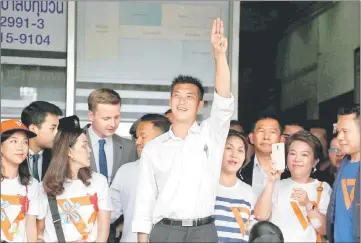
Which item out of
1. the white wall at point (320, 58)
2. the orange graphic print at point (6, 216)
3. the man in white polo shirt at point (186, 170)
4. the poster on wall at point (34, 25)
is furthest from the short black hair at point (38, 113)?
the white wall at point (320, 58)

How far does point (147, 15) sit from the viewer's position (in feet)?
25.6

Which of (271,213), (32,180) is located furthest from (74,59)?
(271,213)

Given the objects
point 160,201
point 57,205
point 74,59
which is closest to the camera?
point 160,201

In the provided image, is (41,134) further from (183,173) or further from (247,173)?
(247,173)

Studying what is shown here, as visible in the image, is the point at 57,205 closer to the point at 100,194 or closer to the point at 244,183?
the point at 100,194

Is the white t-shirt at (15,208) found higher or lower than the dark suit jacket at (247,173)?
lower

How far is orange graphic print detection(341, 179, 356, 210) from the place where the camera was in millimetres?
5598

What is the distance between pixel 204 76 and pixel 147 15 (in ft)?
2.59

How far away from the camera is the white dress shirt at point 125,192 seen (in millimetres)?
5931

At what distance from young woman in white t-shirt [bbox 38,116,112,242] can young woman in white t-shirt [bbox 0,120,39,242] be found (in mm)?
82

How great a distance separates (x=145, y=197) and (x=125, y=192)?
0.81 metres

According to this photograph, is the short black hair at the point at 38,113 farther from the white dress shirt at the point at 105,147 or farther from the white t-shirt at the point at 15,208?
the white t-shirt at the point at 15,208

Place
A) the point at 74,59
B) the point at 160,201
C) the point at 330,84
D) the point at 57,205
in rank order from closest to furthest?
Answer: the point at 160,201
the point at 57,205
the point at 74,59
the point at 330,84

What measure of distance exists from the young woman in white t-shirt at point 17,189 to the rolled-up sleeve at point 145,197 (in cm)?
Result: 82
